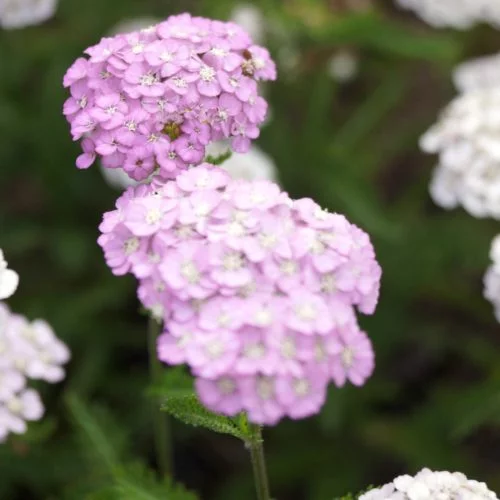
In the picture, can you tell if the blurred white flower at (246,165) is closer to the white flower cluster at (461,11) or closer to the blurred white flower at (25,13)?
the blurred white flower at (25,13)

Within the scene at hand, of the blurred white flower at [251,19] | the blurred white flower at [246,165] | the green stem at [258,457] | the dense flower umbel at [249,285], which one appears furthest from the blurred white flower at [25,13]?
the green stem at [258,457]

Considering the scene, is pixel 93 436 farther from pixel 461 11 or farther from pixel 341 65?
pixel 461 11

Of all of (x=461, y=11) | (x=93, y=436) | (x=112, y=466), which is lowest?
(x=112, y=466)

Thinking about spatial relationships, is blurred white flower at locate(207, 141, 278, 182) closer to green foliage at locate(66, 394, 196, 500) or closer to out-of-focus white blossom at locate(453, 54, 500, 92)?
out-of-focus white blossom at locate(453, 54, 500, 92)

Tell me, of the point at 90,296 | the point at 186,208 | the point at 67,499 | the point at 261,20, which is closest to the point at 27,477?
the point at 67,499

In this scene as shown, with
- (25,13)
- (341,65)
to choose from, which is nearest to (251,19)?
(341,65)

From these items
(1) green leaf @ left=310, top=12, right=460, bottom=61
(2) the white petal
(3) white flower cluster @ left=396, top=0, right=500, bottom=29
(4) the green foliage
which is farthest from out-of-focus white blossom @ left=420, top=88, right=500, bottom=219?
(2) the white petal
